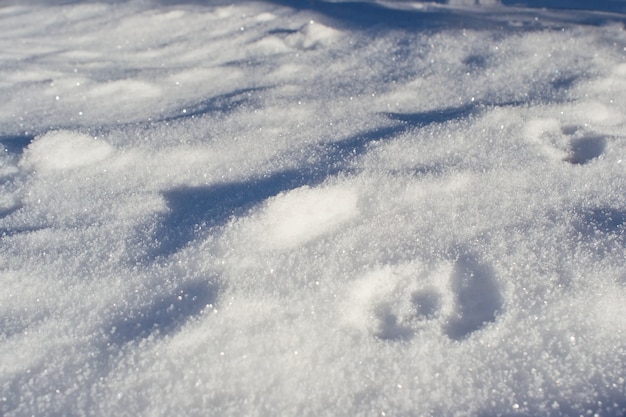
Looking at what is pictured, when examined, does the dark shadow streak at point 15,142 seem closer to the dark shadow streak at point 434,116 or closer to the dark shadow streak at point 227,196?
the dark shadow streak at point 227,196

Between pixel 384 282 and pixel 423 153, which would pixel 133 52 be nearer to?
pixel 423 153

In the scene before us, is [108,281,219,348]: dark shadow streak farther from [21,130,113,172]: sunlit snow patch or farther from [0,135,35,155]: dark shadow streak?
[0,135,35,155]: dark shadow streak

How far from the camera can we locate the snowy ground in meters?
0.71

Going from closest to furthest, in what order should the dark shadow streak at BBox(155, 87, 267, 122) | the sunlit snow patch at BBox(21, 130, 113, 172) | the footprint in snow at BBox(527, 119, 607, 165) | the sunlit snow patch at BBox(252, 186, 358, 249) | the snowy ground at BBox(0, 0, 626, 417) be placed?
the snowy ground at BBox(0, 0, 626, 417) → the sunlit snow patch at BBox(252, 186, 358, 249) → the footprint in snow at BBox(527, 119, 607, 165) → the sunlit snow patch at BBox(21, 130, 113, 172) → the dark shadow streak at BBox(155, 87, 267, 122)

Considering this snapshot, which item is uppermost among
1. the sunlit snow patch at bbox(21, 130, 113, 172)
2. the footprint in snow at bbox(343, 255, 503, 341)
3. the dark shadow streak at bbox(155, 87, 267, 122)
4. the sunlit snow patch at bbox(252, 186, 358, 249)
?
the dark shadow streak at bbox(155, 87, 267, 122)

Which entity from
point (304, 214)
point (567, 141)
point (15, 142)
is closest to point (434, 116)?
point (567, 141)

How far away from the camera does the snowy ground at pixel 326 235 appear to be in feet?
2.32

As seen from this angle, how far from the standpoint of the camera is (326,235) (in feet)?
3.07

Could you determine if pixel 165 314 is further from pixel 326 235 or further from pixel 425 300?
pixel 425 300

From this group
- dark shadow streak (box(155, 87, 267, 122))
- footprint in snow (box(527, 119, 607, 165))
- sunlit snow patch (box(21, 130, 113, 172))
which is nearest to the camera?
footprint in snow (box(527, 119, 607, 165))

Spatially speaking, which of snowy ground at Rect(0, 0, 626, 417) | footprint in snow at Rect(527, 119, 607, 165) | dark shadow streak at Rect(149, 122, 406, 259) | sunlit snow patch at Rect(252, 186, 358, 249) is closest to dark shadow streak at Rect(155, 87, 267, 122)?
snowy ground at Rect(0, 0, 626, 417)

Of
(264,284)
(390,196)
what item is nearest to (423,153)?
(390,196)

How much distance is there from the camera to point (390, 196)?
1.01m

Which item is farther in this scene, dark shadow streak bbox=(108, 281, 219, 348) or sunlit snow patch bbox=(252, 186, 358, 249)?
sunlit snow patch bbox=(252, 186, 358, 249)
